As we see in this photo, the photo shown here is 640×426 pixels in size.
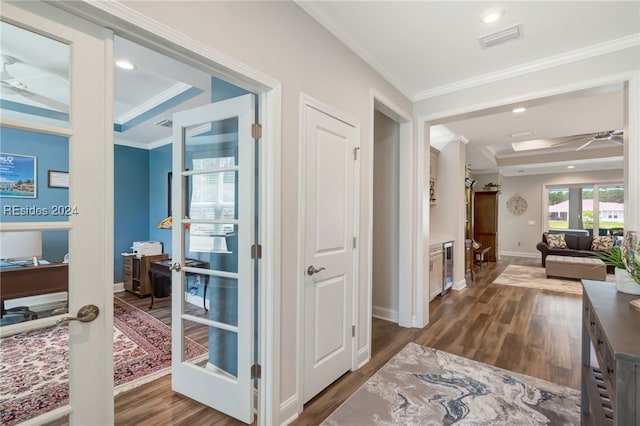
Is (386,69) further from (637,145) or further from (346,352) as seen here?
(346,352)

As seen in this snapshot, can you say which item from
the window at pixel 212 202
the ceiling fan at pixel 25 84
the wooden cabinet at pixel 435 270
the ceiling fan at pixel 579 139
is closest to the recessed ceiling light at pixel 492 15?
the window at pixel 212 202

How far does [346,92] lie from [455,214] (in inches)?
153

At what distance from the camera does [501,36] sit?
2496 millimetres

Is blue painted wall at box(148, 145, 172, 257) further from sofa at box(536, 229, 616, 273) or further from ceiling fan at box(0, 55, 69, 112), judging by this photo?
sofa at box(536, 229, 616, 273)

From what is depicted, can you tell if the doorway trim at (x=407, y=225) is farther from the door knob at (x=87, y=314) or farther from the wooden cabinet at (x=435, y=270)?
the door knob at (x=87, y=314)

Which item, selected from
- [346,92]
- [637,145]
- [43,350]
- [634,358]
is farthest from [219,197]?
[637,145]

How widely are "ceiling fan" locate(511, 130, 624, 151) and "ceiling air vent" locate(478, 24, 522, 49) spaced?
176 inches

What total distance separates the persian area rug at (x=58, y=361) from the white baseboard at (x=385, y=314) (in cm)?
237

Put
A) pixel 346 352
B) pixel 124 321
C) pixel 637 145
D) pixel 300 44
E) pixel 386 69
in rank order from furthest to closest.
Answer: pixel 124 321, pixel 386 69, pixel 346 352, pixel 637 145, pixel 300 44

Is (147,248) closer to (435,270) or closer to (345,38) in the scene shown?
(345,38)

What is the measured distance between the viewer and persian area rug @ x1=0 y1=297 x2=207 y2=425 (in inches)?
42.4

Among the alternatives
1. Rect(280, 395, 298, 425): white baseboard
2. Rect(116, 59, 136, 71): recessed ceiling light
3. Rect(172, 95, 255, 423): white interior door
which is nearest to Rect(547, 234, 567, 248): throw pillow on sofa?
Rect(280, 395, 298, 425): white baseboard

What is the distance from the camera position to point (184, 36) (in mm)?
1420

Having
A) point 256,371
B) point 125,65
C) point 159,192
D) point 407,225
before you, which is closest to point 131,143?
point 159,192
